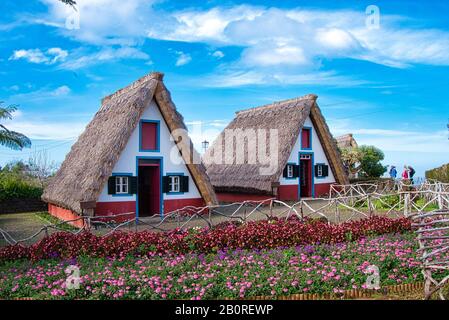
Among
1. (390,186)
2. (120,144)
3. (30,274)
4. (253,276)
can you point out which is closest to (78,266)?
(30,274)

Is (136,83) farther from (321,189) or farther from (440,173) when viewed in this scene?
(440,173)

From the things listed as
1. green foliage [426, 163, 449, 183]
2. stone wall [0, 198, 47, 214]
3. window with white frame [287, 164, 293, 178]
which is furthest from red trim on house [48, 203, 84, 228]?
green foliage [426, 163, 449, 183]

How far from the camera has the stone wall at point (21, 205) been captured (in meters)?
19.1

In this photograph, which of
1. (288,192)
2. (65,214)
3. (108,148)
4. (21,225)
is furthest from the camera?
(288,192)

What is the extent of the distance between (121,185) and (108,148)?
1.46 metres

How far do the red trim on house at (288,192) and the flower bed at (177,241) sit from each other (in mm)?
11067

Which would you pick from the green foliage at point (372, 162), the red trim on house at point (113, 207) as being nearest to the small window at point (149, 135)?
the red trim on house at point (113, 207)

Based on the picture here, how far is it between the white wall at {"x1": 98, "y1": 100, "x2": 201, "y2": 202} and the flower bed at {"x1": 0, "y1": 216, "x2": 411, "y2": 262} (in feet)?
17.5

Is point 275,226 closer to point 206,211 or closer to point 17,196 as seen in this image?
point 206,211

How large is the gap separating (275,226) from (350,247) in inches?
70.0

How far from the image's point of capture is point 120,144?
45.5ft

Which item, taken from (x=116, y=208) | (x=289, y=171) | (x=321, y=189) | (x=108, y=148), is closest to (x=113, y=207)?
(x=116, y=208)

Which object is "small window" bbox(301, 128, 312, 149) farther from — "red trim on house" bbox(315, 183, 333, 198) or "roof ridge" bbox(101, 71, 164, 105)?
"roof ridge" bbox(101, 71, 164, 105)

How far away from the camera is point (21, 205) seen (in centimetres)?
1950
